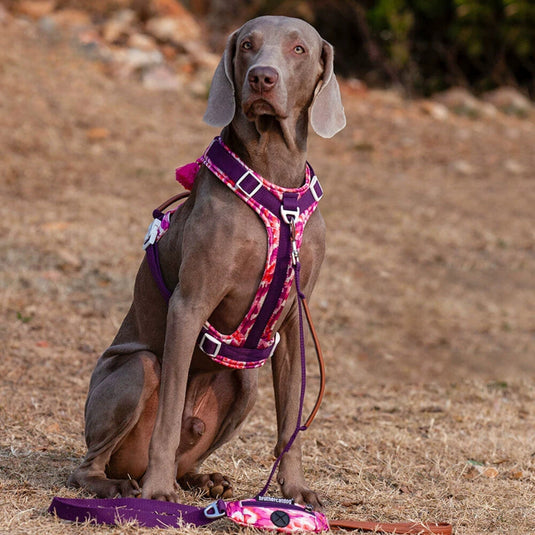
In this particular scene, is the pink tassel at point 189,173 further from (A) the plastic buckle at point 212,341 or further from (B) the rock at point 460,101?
(B) the rock at point 460,101

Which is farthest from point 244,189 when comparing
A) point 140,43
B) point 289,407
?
point 140,43

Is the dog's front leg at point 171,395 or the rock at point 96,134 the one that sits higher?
the dog's front leg at point 171,395

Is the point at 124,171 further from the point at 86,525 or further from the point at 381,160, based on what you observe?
the point at 86,525

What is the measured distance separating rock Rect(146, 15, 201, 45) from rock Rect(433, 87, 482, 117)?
3996 mm

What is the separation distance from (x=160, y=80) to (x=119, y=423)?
32.8 ft

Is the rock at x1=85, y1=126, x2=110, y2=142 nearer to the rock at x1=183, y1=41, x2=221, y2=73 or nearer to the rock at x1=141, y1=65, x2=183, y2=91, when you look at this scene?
the rock at x1=141, y1=65, x2=183, y2=91

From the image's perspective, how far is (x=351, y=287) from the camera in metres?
7.94

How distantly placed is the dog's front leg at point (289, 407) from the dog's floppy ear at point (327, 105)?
0.69 m

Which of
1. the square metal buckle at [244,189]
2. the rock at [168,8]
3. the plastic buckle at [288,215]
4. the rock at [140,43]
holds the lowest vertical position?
the rock at [140,43]

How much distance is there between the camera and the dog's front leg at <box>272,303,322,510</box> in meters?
3.43

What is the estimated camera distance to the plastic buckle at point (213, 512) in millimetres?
2992

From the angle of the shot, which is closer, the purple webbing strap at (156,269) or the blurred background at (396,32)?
the purple webbing strap at (156,269)

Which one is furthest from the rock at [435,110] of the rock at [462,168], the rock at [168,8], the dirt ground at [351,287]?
the rock at [168,8]

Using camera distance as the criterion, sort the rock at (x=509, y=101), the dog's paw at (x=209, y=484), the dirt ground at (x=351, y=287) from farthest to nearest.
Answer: the rock at (x=509, y=101)
the dirt ground at (x=351, y=287)
the dog's paw at (x=209, y=484)
